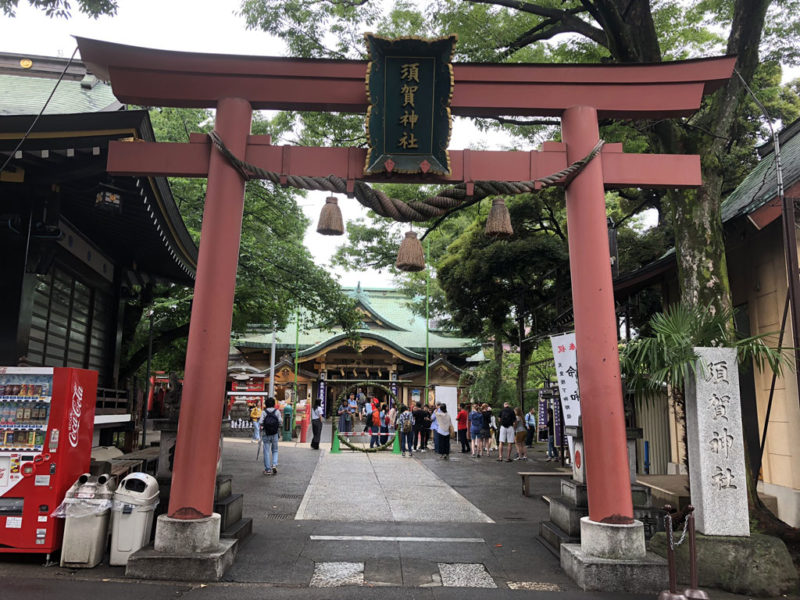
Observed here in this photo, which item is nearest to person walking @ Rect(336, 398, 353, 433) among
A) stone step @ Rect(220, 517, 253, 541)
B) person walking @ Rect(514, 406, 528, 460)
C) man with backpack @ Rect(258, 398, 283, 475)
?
person walking @ Rect(514, 406, 528, 460)

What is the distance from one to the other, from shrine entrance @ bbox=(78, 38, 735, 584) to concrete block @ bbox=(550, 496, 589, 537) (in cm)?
87

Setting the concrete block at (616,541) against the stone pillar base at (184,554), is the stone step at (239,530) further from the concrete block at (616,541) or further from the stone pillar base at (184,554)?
the concrete block at (616,541)

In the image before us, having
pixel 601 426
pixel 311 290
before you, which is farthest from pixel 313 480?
pixel 601 426

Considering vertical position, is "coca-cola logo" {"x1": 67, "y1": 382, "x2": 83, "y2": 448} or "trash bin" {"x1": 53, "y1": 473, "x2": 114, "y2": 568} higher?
"coca-cola logo" {"x1": 67, "y1": 382, "x2": 83, "y2": 448}

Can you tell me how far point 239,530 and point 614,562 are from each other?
13.6ft

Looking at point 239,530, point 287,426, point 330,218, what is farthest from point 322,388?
point 330,218

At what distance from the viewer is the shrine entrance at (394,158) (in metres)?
6.15

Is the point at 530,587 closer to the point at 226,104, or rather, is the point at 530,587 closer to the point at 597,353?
the point at 597,353

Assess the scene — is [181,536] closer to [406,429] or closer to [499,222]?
[499,222]

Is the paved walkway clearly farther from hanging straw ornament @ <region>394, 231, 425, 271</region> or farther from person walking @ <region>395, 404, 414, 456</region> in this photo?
person walking @ <region>395, 404, 414, 456</region>

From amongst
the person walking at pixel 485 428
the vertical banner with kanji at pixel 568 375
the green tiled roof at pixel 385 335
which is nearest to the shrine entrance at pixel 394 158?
the vertical banner with kanji at pixel 568 375

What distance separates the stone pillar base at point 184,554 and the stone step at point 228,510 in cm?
62

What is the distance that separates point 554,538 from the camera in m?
6.78

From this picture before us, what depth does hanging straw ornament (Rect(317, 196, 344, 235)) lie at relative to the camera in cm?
693
